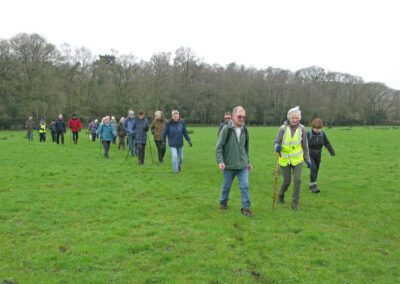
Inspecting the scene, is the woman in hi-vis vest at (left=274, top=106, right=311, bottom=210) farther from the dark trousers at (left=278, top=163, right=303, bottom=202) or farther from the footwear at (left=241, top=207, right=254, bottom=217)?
the footwear at (left=241, top=207, right=254, bottom=217)

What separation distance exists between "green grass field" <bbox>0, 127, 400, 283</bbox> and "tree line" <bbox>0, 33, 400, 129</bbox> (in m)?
44.4

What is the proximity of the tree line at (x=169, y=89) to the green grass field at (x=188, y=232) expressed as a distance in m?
44.4

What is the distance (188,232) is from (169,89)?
62606mm

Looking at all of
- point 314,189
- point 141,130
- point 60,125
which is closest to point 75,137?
point 60,125

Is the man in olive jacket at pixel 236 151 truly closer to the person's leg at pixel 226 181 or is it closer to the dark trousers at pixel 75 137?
the person's leg at pixel 226 181

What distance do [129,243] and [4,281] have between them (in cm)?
175

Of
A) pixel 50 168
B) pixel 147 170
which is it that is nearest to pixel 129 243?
pixel 147 170

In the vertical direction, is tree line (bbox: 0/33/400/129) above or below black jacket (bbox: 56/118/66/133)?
above

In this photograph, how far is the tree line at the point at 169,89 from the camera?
4931 cm

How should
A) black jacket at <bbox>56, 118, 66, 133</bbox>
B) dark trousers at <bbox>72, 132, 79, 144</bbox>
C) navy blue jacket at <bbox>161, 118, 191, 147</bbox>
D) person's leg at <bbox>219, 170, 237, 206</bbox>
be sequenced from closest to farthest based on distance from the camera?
1. person's leg at <bbox>219, 170, 237, 206</bbox>
2. navy blue jacket at <bbox>161, 118, 191, 147</bbox>
3. black jacket at <bbox>56, 118, 66, 133</bbox>
4. dark trousers at <bbox>72, 132, 79, 144</bbox>

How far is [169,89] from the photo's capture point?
66.9m

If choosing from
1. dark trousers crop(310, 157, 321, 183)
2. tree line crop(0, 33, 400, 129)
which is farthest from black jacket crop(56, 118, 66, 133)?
tree line crop(0, 33, 400, 129)

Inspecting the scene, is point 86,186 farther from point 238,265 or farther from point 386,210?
point 386,210

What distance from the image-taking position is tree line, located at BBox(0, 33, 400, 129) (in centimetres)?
4931
